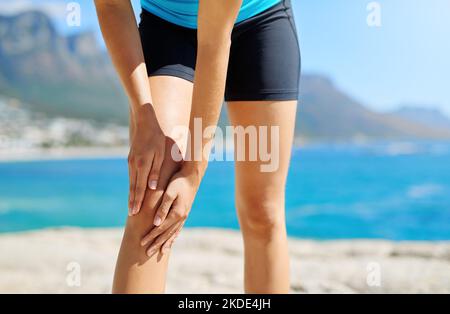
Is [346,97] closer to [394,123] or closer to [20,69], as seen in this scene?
[394,123]

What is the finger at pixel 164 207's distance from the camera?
1.04 metres

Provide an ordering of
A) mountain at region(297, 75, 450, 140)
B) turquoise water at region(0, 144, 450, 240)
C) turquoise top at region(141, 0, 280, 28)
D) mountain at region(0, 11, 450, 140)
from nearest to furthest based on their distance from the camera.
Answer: turquoise top at region(141, 0, 280, 28)
turquoise water at region(0, 144, 450, 240)
mountain at region(0, 11, 450, 140)
mountain at region(297, 75, 450, 140)

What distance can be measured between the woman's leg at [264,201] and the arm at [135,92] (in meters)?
0.33

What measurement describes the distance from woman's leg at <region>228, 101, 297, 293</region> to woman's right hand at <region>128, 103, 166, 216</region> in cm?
33

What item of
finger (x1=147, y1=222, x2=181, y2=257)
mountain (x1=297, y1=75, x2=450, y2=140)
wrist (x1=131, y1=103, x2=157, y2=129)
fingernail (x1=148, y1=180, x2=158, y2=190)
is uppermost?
mountain (x1=297, y1=75, x2=450, y2=140)

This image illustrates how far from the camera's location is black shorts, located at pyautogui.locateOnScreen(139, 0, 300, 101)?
4.20ft

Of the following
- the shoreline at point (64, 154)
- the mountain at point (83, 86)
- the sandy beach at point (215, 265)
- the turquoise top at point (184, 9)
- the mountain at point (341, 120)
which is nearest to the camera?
the turquoise top at point (184, 9)

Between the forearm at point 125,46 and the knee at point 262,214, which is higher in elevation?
the forearm at point 125,46

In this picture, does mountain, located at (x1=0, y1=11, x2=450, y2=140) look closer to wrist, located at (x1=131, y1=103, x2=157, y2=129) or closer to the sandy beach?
the sandy beach

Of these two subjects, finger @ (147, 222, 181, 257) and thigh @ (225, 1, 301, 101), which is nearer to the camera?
finger @ (147, 222, 181, 257)

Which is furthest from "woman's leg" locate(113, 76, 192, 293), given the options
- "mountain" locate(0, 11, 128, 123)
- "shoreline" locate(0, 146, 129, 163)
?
"mountain" locate(0, 11, 128, 123)

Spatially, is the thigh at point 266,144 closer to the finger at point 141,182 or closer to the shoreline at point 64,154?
the finger at point 141,182

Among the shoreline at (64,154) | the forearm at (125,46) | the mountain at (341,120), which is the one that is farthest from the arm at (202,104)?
the mountain at (341,120)
